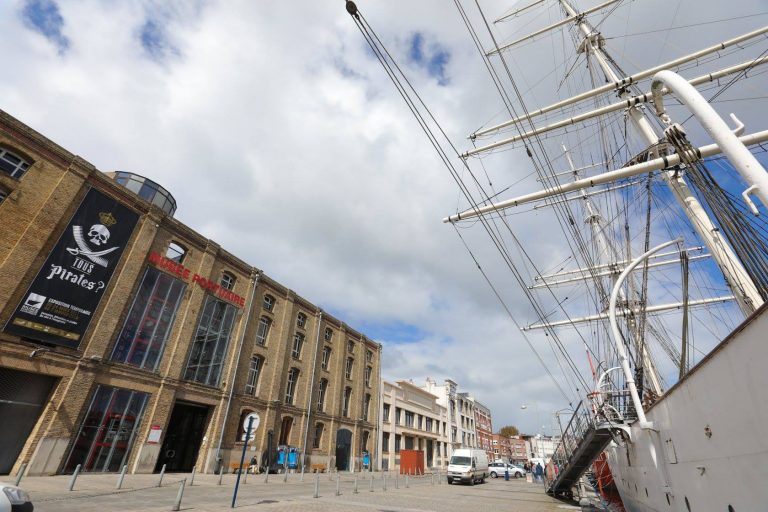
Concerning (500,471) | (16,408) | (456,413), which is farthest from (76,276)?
(456,413)

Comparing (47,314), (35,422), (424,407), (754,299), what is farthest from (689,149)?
(424,407)

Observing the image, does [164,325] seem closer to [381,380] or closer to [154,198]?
[154,198]

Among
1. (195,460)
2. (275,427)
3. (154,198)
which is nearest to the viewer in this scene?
(195,460)

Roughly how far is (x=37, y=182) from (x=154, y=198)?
28.8 ft

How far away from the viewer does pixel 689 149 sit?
638 centimetres

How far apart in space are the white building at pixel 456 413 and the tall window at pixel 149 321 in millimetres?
46590

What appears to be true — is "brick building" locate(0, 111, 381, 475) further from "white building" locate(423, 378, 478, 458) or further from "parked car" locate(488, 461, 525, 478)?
"white building" locate(423, 378, 478, 458)

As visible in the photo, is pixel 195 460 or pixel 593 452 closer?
pixel 593 452

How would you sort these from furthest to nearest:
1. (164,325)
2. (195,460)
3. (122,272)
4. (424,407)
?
1. (424,407)
2. (195,460)
3. (164,325)
4. (122,272)

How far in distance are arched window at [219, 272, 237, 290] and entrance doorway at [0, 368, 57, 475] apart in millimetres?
10719

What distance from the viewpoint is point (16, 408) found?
15.3 m

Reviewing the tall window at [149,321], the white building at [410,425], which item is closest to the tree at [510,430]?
the white building at [410,425]

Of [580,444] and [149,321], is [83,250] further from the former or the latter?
[580,444]

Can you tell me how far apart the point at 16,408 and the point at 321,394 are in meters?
21.1
